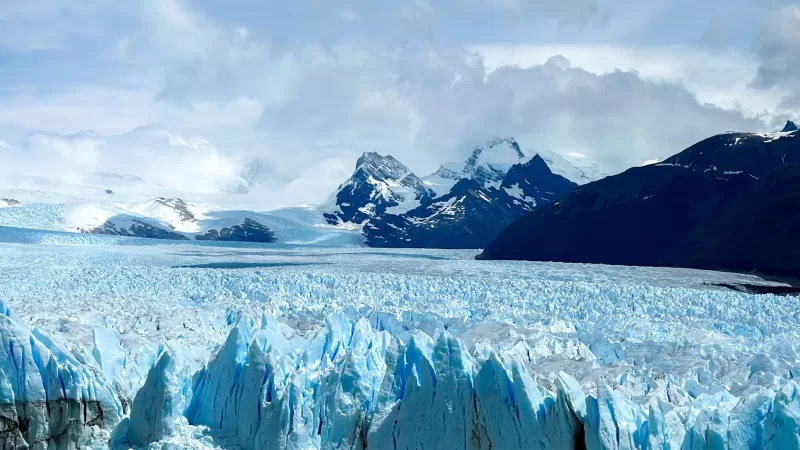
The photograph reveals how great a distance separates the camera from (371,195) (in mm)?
143000

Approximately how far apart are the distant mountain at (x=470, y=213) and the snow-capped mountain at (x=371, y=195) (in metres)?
9.01

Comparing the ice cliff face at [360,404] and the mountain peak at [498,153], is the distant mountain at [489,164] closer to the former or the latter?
the mountain peak at [498,153]

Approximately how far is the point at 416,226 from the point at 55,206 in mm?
50116

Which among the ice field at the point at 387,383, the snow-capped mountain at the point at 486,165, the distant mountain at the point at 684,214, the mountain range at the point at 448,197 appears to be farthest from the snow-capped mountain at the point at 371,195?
the ice field at the point at 387,383

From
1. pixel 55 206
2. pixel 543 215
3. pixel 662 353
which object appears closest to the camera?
pixel 662 353

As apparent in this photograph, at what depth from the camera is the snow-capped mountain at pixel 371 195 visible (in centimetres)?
13388

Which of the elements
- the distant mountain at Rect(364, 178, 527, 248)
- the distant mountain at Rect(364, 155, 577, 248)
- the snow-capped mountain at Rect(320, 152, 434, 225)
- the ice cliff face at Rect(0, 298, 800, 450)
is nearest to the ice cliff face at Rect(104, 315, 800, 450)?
the ice cliff face at Rect(0, 298, 800, 450)

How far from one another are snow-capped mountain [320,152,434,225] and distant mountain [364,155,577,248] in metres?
9.01

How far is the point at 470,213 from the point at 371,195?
32.1 meters

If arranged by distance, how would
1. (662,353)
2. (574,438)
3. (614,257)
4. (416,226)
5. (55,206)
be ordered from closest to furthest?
(574,438) → (662,353) → (614,257) → (55,206) → (416,226)

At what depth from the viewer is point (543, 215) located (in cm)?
6944

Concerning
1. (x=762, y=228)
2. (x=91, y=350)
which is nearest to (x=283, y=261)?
(x=762, y=228)

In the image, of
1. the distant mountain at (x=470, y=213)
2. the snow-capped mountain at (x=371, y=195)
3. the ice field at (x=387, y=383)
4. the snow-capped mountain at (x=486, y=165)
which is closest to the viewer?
the ice field at (x=387, y=383)

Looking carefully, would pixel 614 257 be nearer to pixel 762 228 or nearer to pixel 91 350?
pixel 762 228
